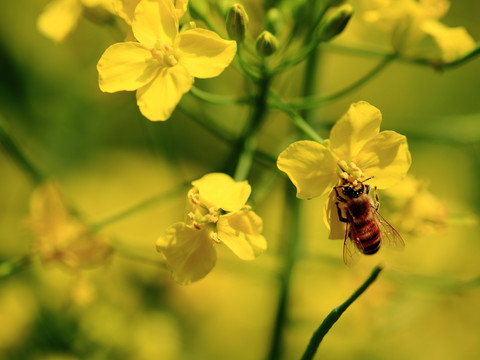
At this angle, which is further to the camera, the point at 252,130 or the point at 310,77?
the point at 310,77

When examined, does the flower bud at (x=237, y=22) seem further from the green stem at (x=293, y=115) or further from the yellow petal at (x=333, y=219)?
the yellow petal at (x=333, y=219)

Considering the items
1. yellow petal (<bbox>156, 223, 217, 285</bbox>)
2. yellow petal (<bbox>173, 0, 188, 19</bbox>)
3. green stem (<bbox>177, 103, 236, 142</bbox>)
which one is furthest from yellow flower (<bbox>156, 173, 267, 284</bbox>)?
green stem (<bbox>177, 103, 236, 142</bbox>)

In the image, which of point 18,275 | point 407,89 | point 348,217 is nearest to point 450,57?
point 348,217

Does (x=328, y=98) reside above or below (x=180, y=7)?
below

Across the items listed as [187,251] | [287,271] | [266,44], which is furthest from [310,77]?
[187,251]

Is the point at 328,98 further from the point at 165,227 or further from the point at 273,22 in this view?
the point at 165,227

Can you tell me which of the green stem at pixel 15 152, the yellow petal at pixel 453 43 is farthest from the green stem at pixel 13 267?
the yellow petal at pixel 453 43

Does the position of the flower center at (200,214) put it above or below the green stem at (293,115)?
below
